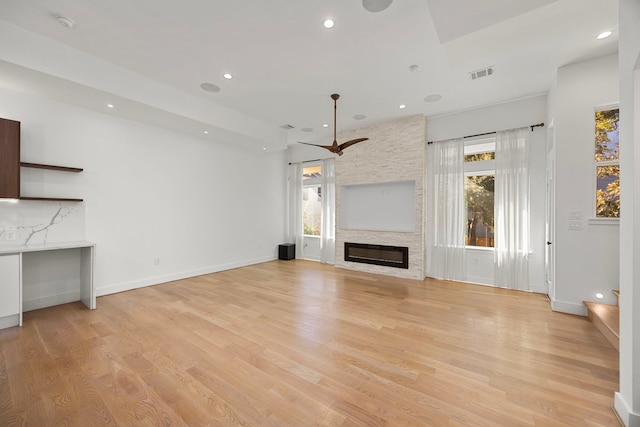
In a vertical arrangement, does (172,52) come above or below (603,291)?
above

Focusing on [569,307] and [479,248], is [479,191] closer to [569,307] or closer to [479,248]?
[479,248]

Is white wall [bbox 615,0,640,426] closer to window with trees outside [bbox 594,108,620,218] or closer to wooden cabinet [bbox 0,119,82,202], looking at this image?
window with trees outside [bbox 594,108,620,218]

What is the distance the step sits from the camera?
2579mm

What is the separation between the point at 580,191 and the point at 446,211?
202cm

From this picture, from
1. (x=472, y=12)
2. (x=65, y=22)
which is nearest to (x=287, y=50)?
(x=472, y=12)

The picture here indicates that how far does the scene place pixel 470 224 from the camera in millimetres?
5066

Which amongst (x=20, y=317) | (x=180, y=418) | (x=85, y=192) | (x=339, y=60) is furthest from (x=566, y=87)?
(x=20, y=317)

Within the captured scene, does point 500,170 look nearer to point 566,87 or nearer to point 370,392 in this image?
point 566,87

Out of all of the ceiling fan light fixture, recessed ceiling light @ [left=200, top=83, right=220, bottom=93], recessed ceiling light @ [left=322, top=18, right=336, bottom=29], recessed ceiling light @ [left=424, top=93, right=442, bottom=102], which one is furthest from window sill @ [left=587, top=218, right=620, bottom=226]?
recessed ceiling light @ [left=200, top=83, right=220, bottom=93]

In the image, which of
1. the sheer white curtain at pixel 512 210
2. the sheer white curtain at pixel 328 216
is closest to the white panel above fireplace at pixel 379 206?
the sheer white curtain at pixel 328 216

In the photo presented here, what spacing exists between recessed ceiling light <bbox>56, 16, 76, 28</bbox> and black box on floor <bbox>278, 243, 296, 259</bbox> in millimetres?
5768

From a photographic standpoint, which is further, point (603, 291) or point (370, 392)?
point (603, 291)

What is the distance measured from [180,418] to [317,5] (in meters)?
3.53

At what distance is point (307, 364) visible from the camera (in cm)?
232
